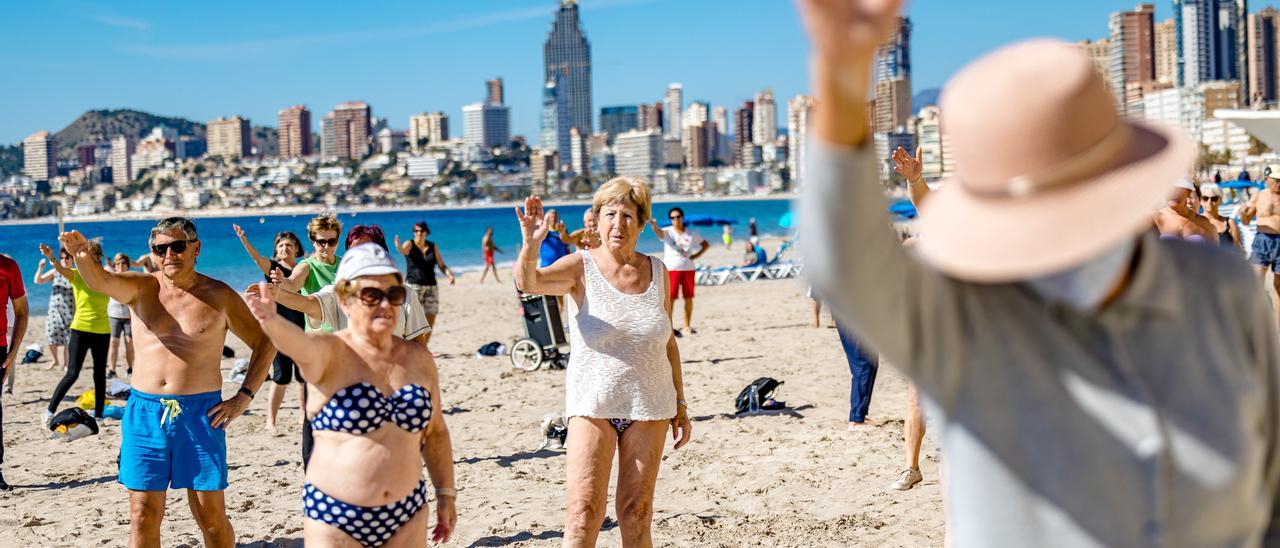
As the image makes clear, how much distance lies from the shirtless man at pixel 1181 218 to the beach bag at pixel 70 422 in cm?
802

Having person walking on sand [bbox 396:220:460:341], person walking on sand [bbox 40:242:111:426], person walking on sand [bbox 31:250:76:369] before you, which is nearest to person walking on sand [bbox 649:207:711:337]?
person walking on sand [bbox 396:220:460:341]

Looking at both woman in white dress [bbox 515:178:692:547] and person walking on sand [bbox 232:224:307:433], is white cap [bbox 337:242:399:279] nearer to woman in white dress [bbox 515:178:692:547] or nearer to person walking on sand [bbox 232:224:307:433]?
woman in white dress [bbox 515:178:692:547]

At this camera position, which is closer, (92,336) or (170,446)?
(170,446)

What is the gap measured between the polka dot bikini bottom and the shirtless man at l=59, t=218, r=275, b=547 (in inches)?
55.1

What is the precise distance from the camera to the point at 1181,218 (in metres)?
5.97

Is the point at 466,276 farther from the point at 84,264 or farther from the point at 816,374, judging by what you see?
the point at 84,264

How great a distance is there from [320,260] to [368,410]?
4.01 m

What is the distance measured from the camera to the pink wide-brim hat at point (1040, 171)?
147 centimetres

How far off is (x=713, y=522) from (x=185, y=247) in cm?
304

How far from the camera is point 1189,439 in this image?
1.57m

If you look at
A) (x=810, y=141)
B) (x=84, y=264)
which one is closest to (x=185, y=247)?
(x=84, y=264)

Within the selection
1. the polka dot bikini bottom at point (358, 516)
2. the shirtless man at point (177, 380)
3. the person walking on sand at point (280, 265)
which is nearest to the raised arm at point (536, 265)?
the polka dot bikini bottom at point (358, 516)

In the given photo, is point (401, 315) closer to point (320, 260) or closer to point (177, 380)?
point (320, 260)

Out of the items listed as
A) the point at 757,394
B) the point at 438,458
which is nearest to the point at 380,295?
the point at 438,458
